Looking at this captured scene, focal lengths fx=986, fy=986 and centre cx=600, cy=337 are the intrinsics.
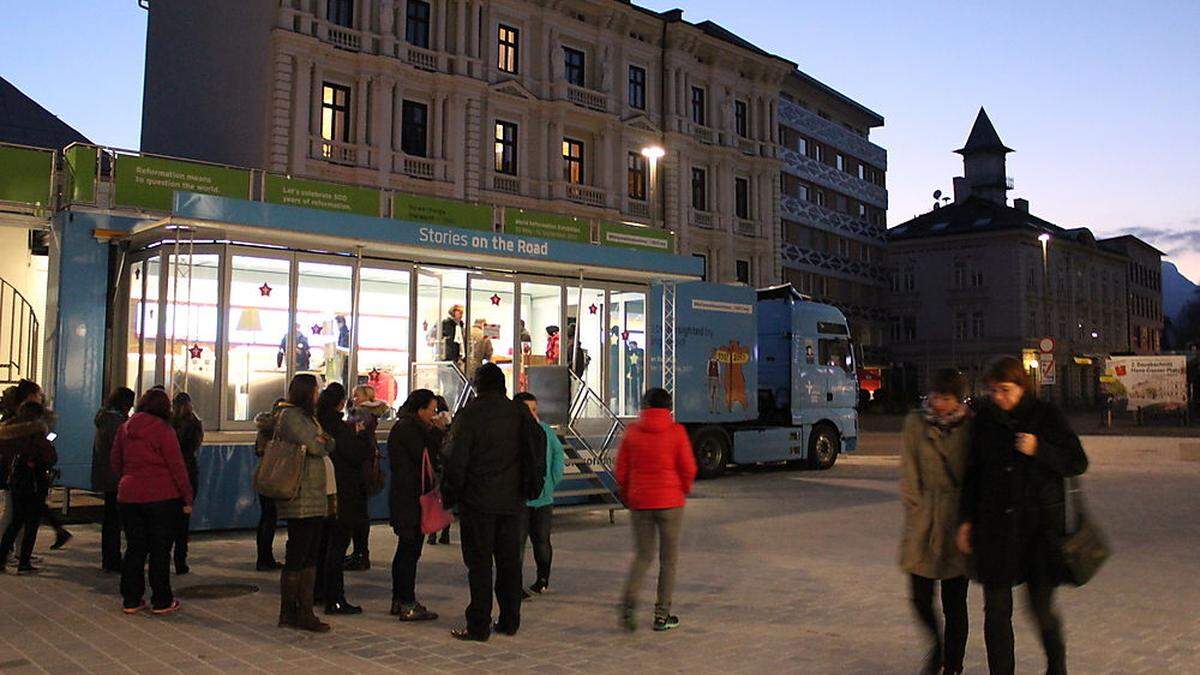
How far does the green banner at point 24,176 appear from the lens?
42.3 ft

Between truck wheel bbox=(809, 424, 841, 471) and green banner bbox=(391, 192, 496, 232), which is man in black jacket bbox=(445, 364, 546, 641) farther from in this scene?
truck wheel bbox=(809, 424, 841, 471)

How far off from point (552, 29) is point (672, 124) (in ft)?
21.3

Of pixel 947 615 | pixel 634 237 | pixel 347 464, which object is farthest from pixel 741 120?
pixel 947 615

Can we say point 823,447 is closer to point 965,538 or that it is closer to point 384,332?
point 384,332

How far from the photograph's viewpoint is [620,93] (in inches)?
1485

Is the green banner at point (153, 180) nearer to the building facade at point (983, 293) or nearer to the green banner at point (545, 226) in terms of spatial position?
the green banner at point (545, 226)

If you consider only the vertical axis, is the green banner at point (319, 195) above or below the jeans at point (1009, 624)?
above

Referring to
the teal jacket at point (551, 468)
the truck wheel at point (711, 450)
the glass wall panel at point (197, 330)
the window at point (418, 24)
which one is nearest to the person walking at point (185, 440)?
the glass wall panel at point (197, 330)

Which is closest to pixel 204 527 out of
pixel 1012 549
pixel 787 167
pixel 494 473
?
pixel 494 473

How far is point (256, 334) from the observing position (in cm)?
1290

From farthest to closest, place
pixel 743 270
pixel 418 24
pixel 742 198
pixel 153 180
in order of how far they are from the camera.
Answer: pixel 742 198
pixel 743 270
pixel 418 24
pixel 153 180

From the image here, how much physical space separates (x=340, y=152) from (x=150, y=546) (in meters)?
23.8

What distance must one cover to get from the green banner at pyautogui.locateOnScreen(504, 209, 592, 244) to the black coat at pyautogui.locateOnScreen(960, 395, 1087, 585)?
38.3ft

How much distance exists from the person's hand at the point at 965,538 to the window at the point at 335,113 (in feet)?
89.2
